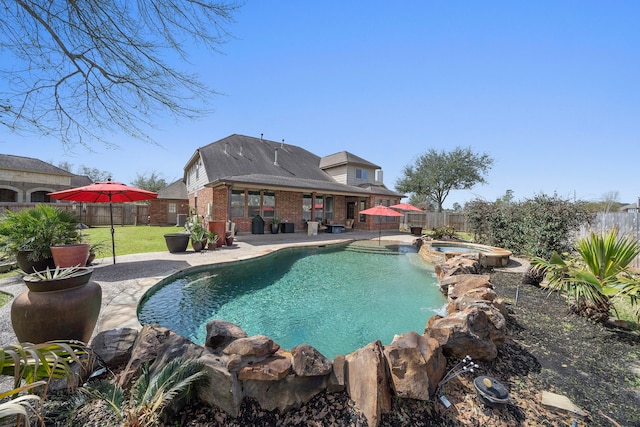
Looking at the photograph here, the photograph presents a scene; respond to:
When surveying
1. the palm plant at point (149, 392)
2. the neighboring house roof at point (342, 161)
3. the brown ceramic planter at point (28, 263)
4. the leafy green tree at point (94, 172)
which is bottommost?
the palm plant at point (149, 392)

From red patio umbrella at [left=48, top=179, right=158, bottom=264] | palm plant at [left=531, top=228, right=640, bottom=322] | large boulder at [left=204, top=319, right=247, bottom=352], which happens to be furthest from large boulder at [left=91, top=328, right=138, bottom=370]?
palm plant at [left=531, top=228, right=640, bottom=322]

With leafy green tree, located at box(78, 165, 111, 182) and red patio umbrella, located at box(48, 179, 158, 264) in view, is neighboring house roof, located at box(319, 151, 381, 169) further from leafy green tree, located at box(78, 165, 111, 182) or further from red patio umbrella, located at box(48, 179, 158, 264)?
leafy green tree, located at box(78, 165, 111, 182)

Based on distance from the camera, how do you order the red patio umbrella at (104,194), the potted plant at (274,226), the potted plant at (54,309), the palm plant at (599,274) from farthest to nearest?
the potted plant at (274,226) < the red patio umbrella at (104,194) < the palm plant at (599,274) < the potted plant at (54,309)

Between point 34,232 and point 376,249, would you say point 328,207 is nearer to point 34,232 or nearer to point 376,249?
point 376,249

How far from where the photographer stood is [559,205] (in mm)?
8031

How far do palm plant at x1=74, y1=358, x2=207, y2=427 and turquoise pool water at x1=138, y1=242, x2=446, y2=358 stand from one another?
68.0 inches

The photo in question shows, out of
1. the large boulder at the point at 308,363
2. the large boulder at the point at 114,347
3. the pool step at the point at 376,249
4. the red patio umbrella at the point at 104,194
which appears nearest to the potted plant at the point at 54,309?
the large boulder at the point at 114,347

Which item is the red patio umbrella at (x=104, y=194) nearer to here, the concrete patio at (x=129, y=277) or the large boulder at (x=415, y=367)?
the concrete patio at (x=129, y=277)

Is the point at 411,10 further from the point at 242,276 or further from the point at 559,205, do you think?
the point at 242,276

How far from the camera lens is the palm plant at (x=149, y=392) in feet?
5.96

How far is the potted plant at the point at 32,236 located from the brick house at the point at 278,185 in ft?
21.8

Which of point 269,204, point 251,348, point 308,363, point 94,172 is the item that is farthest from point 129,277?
point 94,172

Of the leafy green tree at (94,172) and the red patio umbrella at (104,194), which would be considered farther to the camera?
the leafy green tree at (94,172)

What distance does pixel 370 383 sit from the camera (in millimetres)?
2160
